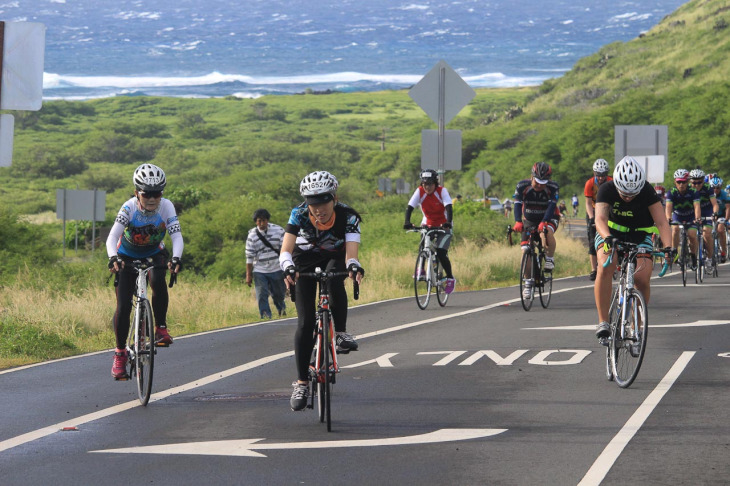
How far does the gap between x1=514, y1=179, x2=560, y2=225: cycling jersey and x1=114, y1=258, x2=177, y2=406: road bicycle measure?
24.2ft

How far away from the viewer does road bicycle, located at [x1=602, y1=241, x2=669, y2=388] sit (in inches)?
403

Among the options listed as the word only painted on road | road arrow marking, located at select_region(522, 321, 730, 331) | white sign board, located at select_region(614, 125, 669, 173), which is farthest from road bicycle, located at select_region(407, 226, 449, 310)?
white sign board, located at select_region(614, 125, 669, 173)

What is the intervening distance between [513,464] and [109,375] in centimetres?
577

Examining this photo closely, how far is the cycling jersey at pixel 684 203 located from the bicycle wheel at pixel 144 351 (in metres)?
12.6

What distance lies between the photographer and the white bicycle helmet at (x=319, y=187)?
29.0 ft

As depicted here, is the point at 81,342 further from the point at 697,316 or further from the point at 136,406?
the point at 697,316

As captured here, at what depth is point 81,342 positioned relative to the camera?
1603cm

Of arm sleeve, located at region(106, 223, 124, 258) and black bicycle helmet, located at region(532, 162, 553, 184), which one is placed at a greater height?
black bicycle helmet, located at region(532, 162, 553, 184)

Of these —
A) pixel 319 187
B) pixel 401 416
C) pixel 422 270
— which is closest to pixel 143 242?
pixel 319 187

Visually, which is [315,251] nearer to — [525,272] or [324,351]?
[324,351]

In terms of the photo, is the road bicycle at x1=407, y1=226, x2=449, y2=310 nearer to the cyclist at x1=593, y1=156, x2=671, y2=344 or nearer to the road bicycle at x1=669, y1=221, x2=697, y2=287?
the road bicycle at x1=669, y1=221, x2=697, y2=287

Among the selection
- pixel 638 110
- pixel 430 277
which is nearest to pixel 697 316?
pixel 430 277

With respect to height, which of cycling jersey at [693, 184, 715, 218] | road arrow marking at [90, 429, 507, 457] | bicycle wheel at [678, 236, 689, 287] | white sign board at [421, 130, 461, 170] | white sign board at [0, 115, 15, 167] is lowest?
road arrow marking at [90, 429, 507, 457]

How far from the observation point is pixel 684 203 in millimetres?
20703
